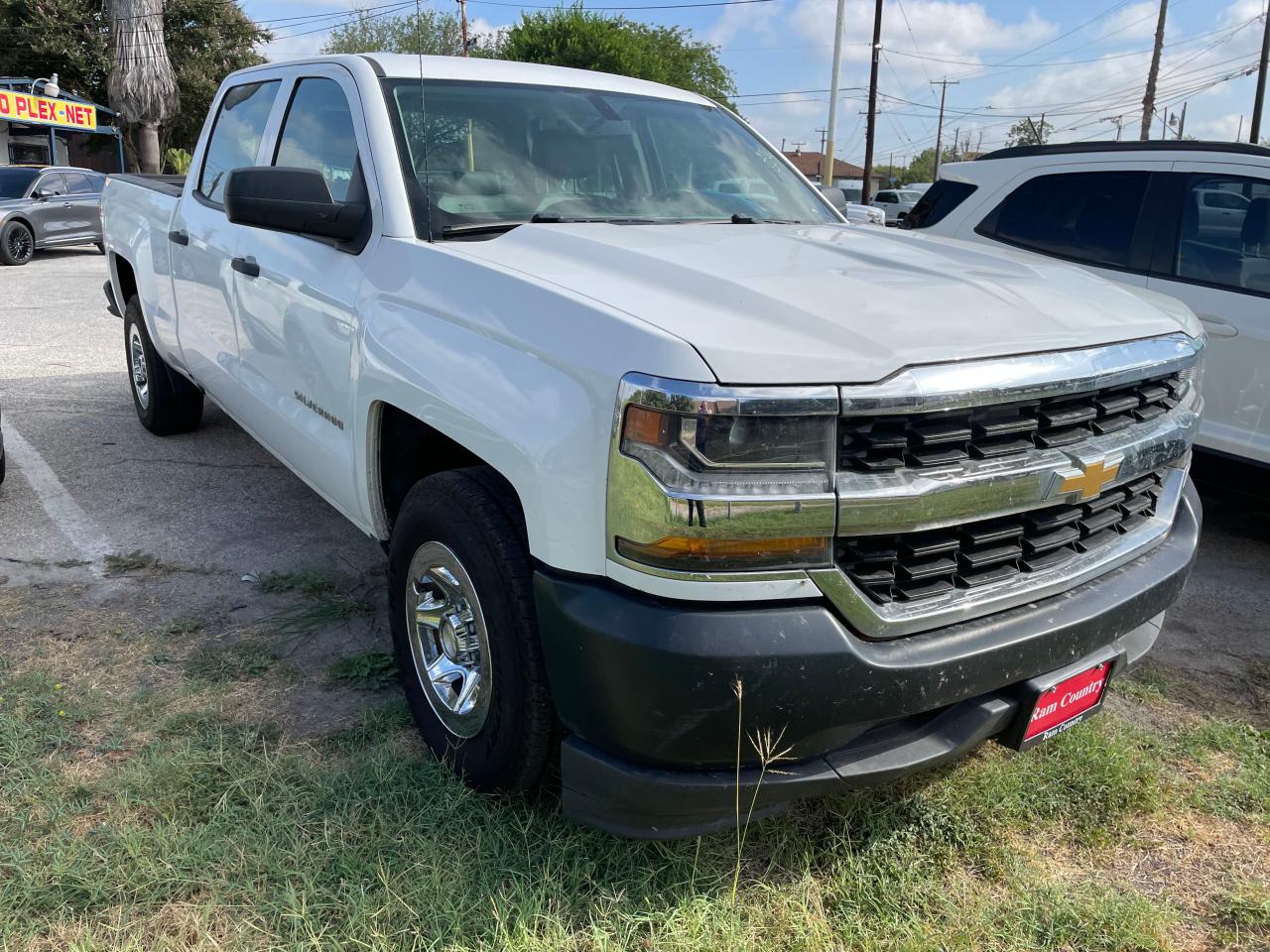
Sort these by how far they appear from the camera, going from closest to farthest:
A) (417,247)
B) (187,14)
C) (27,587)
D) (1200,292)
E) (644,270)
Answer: (644,270) < (417,247) < (27,587) < (1200,292) < (187,14)

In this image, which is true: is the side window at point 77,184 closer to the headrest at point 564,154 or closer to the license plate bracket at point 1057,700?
the headrest at point 564,154

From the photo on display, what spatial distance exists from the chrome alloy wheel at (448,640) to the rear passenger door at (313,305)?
1.79ft

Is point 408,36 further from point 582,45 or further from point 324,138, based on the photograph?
point 324,138

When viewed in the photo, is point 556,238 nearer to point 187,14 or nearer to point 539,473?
point 539,473

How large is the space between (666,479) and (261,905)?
134 cm

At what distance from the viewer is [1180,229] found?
4812 mm

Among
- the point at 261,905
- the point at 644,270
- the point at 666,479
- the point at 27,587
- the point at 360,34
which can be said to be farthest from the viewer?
the point at 360,34

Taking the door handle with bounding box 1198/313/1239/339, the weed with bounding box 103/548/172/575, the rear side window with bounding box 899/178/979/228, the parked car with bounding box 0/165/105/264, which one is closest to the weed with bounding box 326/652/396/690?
the weed with bounding box 103/548/172/575

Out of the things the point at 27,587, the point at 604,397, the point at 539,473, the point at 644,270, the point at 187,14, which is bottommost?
the point at 27,587

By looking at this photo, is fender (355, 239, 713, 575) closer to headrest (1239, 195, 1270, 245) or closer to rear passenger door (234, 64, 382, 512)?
rear passenger door (234, 64, 382, 512)

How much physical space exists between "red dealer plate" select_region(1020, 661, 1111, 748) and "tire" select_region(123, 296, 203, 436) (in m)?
4.96

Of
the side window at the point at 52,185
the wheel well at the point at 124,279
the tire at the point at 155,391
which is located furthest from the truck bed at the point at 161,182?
the side window at the point at 52,185

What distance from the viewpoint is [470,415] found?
2.33m

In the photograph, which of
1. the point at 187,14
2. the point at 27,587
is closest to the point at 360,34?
the point at 187,14
